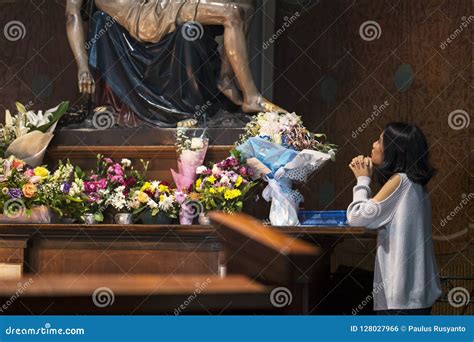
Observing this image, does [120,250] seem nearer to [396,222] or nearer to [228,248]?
[396,222]

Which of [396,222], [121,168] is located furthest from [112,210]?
[396,222]

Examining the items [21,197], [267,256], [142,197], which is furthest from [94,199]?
[267,256]

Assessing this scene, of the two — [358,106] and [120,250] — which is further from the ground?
[358,106]

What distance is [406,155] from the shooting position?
4863 mm

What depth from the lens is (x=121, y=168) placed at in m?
5.87

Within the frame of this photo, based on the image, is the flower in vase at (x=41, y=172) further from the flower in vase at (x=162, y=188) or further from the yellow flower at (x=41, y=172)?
the flower in vase at (x=162, y=188)

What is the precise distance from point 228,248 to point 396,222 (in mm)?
1453

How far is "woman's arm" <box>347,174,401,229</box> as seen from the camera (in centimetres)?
475

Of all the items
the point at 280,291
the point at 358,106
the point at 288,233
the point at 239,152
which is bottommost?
the point at 280,291

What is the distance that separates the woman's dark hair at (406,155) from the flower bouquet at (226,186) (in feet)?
2.84

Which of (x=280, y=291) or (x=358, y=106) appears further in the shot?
(x=358, y=106)
